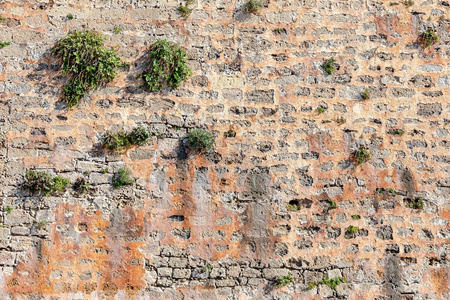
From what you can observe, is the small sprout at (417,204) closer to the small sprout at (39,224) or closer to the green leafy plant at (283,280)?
the green leafy plant at (283,280)

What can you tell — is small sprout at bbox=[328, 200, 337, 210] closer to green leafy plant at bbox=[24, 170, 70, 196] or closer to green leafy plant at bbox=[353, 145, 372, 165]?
green leafy plant at bbox=[353, 145, 372, 165]

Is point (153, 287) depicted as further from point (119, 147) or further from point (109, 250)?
point (119, 147)

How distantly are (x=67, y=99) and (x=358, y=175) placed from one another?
333 cm

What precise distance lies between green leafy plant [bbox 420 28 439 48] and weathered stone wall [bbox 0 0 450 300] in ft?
0.23

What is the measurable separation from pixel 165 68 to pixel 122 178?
131 cm

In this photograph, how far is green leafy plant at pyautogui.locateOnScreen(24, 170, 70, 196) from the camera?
195 inches

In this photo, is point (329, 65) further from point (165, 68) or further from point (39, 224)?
point (39, 224)

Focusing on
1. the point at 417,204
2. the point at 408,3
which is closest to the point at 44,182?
the point at 417,204

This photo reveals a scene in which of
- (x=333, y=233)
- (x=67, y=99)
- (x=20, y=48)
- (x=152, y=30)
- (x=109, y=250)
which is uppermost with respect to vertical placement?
(x=152, y=30)

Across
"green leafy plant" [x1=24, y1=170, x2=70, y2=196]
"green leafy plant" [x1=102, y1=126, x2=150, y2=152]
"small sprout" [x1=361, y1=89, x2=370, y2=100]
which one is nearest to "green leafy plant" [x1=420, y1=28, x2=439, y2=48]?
"small sprout" [x1=361, y1=89, x2=370, y2=100]

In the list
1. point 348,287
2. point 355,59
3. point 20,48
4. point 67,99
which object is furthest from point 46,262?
point 355,59

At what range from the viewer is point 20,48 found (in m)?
5.26

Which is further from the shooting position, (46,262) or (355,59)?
(355,59)

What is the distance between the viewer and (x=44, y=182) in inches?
196
